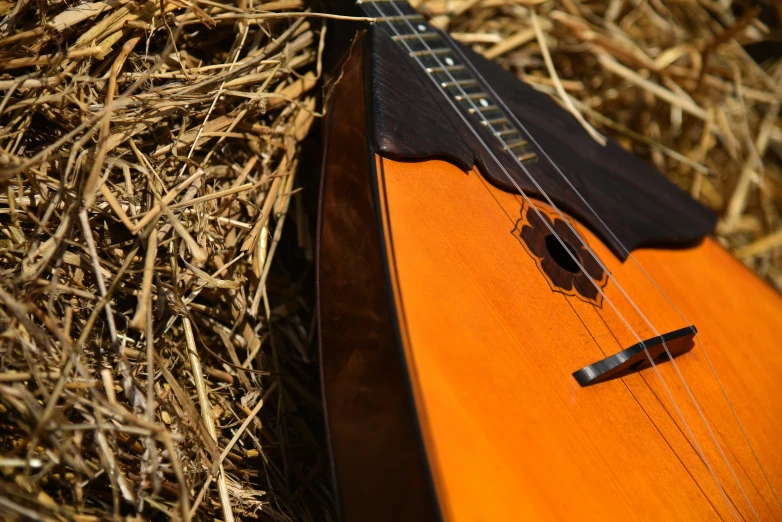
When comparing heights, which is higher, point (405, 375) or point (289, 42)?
point (289, 42)

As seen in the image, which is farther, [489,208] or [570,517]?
[489,208]

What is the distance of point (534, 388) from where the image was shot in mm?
626

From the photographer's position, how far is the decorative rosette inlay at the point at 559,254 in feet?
2.44

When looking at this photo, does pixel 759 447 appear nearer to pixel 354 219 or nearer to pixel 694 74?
pixel 354 219

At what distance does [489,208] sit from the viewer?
2.47 feet

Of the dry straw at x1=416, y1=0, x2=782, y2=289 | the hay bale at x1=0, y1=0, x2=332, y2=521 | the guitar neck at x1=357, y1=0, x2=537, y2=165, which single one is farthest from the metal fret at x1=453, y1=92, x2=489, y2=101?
the dry straw at x1=416, y1=0, x2=782, y2=289

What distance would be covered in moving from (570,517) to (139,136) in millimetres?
737

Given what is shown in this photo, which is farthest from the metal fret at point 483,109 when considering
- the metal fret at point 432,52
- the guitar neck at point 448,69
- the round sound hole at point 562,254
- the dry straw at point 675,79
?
the dry straw at point 675,79

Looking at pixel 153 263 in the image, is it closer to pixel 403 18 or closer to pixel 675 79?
pixel 403 18

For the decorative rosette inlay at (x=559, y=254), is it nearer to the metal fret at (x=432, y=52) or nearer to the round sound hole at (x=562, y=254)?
the round sound hole at (x=562, y=254)

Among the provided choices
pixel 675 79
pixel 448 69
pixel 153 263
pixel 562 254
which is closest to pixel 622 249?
pixel 562 254

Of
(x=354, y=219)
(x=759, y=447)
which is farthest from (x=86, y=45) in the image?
(x=759, y=447)

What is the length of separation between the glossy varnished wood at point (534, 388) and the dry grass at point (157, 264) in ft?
0.87

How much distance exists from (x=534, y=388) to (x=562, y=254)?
0.23 metres
